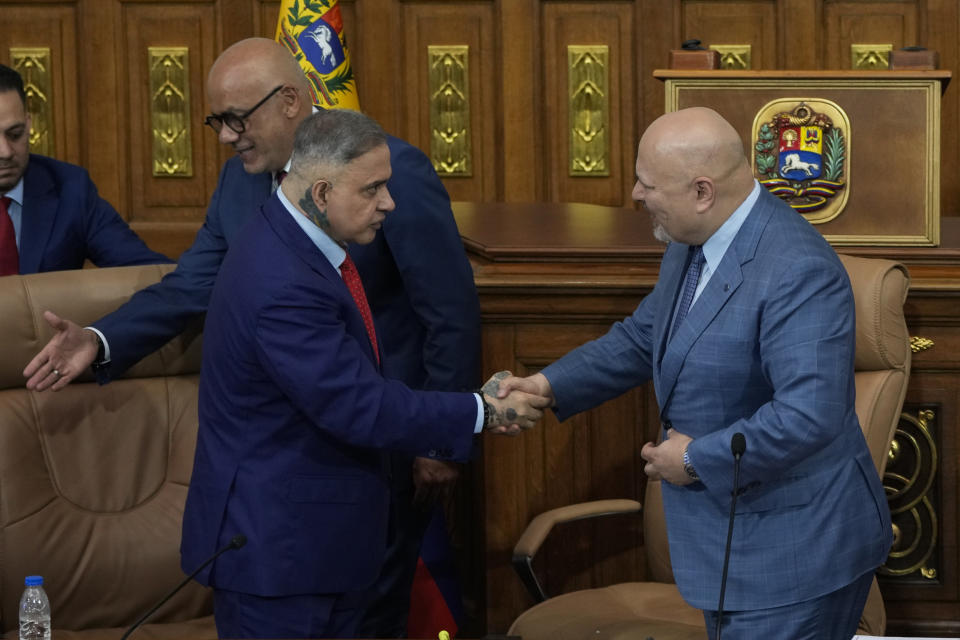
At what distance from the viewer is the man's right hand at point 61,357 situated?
2.94 m

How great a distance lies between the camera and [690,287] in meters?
2.46

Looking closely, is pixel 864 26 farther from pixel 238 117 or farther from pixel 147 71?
pixel 238 117

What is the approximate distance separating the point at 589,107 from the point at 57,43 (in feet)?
7.85

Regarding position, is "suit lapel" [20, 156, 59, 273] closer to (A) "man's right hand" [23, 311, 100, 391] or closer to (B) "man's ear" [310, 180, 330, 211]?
(A) "man's right hand" [23, 311, 100, 391]

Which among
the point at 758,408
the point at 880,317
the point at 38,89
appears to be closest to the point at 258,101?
the point at 758,408

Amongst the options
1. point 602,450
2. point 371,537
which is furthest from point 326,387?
point 602,450

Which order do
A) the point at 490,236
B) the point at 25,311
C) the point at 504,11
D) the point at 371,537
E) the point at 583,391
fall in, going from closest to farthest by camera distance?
the point at 371,537 → the point at 583,391 → the point at 25,311 → the point at 490,236 → the point at 504,11

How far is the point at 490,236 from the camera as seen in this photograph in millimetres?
3641

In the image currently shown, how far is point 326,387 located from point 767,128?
1483mm

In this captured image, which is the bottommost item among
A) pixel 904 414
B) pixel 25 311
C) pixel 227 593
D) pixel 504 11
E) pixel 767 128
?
pixel 227 593

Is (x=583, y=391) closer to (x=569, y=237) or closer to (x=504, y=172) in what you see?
(x=569, y=237)

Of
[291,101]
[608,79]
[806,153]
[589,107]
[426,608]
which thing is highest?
[608,79]

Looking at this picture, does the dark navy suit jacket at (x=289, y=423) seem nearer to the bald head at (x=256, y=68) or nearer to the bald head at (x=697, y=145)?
the bald head at (x=256, y=68)

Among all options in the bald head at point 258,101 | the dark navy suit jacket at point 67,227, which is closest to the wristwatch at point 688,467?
the bald head at point 258,101
